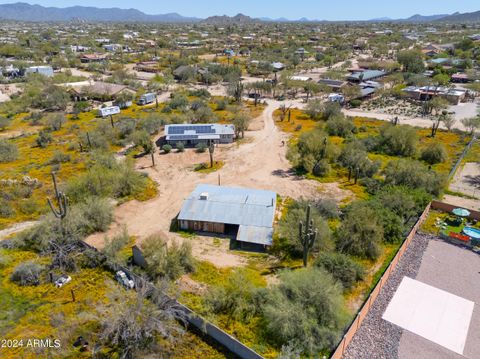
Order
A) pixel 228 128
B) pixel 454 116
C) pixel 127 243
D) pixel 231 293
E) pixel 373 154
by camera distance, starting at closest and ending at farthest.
Result: pixel 231 293 → pixel 127 243 → pixel 373 154 → pixel 228 128 → pixel 454 116

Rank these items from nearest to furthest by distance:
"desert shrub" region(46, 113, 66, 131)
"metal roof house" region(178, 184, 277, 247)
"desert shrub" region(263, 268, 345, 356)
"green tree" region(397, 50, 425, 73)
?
"desert shrub" region(263, 268, 345, 356) < "metal roof house" region(178, 184, 277, 247) < "desert shrub" region(46, 113, 66, 131) < "green tree" region(397, 50, 425, 73)

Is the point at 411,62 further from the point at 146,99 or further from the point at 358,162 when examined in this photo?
the point at 146,99

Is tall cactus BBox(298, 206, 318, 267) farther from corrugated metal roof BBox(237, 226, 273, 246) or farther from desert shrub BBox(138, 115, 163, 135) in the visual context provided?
desert shrub BBox(138, 115, 163, 135)

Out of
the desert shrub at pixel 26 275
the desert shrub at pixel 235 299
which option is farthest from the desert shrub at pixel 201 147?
the desert shrub at pixel 235 299

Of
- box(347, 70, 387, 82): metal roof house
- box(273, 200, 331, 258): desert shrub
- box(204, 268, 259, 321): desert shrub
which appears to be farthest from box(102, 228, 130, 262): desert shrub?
box(347, 70, 387, 82): metal roof house

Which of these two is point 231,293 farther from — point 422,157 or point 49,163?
point 422,157

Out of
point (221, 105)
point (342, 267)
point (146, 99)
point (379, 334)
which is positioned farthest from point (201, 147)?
point (379, 334)

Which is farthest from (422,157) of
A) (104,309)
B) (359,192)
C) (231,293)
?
(104,309)
